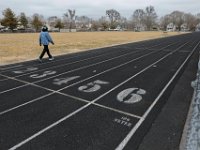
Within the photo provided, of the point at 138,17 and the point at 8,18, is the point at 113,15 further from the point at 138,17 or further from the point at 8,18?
the point at 8,18

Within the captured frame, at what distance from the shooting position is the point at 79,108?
5719mm

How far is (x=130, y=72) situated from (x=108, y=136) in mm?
6398

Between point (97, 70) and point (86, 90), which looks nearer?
point (86, 90)

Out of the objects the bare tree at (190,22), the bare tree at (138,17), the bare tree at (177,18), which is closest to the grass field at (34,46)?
the bare tree at (138,17)

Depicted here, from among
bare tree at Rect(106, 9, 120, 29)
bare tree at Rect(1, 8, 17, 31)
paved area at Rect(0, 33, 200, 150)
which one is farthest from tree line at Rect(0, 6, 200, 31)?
paved area at Rect(0, 33, 200, 150)

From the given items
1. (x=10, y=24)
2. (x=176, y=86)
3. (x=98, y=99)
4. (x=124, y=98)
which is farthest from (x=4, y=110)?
(x=10, y=24)

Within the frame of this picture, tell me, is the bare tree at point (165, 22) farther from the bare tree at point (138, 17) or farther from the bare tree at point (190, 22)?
the bare tree at point (138, 17)

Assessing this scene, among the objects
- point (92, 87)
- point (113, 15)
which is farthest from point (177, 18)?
point (92, 87)

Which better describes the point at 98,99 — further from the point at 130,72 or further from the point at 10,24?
the point at 10,24

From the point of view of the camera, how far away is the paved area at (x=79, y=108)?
13.7 ft

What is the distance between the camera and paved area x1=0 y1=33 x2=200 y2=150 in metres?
4.16

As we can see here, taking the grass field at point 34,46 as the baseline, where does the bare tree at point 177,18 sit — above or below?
above

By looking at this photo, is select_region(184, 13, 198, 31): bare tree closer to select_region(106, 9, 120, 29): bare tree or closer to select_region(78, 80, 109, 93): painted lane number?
select_region(106, 9, 120, 29): bare tree

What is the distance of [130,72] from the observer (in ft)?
34.3
